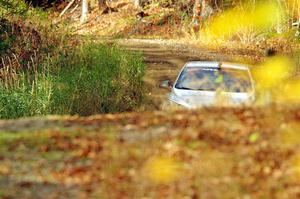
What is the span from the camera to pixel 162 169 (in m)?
6.62

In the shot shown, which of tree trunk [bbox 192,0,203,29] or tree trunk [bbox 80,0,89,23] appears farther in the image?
tree trunk [bbox 80,0,89,23]

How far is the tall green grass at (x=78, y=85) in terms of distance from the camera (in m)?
14.8

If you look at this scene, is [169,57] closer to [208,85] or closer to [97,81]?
[97,81]

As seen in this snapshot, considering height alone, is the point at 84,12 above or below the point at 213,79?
below

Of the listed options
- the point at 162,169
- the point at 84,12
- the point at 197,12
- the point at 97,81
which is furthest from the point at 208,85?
the point at 84,12

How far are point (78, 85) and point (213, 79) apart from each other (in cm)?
435

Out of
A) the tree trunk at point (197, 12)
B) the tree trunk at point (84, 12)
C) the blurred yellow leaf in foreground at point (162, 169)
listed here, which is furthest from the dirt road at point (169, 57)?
the tree trunk at point (84, 12)

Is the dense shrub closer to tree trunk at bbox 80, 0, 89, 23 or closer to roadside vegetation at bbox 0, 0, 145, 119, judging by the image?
roadside vegetation at bbox 0, 0, 145, 119

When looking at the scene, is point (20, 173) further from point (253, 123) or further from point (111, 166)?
point (253, 123)

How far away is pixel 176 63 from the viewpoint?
30.3 m

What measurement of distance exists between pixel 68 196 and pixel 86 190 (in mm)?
181

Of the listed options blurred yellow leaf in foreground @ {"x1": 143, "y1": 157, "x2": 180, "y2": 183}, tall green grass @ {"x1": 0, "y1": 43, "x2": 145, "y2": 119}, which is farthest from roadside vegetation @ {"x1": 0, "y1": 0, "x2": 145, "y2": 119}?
blurred yellow leaf in foreground @ {"x1": 143, "y1": 157, "x2": 180, "y2": 183}

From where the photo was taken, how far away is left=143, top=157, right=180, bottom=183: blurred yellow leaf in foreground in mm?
6418

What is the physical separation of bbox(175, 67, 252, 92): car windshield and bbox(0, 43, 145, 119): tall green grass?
2763 mm
